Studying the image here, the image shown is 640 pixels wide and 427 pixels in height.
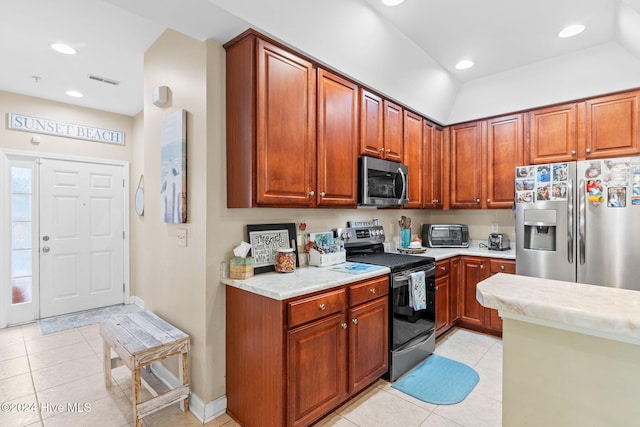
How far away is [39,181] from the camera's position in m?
3.99

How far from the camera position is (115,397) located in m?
2.38

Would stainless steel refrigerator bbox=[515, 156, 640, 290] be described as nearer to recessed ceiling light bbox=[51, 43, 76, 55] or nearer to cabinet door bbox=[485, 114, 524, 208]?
cabinet door bbox=[485, 114, 524, 208]

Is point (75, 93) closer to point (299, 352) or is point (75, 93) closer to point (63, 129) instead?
point (63, 129)

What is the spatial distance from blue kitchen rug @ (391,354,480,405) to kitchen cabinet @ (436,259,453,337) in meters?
0.45

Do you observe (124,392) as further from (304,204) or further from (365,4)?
(365,4)

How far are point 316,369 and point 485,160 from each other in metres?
3.25

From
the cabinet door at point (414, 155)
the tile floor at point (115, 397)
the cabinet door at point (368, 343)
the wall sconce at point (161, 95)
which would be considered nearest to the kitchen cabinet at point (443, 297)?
the tile floor at point (115, 397)

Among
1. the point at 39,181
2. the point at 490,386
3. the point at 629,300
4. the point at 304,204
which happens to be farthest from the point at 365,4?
the point at 39,181

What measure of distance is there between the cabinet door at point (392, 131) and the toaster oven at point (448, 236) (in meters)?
1.26

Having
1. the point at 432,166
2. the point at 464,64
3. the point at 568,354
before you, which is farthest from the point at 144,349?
the point at 464,64

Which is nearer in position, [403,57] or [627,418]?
[627,418]

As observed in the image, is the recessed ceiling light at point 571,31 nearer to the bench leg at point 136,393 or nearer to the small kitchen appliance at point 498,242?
the small kitchen appliance at point 498,242

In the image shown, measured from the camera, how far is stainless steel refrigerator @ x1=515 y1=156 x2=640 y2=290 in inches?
103

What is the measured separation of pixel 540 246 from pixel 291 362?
2731mm
